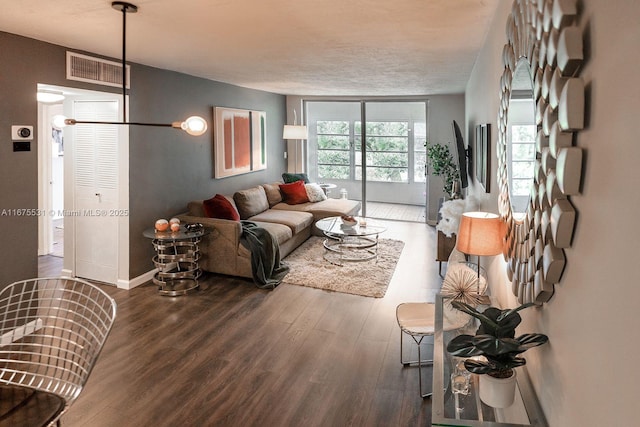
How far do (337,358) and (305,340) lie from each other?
410 mm

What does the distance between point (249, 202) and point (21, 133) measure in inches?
138

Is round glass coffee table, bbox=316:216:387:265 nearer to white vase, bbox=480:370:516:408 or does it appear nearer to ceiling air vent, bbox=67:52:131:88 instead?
ceiling air vent, bbox=67:52:131:88

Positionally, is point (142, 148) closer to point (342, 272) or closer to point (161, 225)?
point (161, 225)

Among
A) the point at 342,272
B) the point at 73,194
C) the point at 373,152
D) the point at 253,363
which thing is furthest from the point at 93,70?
the point at 373,152

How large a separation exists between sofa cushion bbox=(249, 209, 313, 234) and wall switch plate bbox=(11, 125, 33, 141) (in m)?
3.29

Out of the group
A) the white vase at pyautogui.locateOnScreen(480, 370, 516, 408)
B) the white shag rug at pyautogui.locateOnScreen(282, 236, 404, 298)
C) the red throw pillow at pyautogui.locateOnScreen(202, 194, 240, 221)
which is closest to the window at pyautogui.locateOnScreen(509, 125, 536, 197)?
the white vase at pyautogui.locateOnScreen(480, 370, 516, 408)

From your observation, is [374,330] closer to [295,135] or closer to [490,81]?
[490,81]

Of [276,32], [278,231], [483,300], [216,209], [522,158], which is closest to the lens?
[522,158]

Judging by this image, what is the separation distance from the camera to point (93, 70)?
452cm

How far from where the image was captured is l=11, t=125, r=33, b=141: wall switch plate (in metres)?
3.76

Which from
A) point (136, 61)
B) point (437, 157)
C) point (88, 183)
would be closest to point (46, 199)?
point (88, 183)

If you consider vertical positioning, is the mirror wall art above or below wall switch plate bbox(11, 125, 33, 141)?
below

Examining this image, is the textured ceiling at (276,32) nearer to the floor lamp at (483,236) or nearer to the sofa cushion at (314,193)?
the floor lamp at (483,236)

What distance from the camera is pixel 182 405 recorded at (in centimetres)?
296
